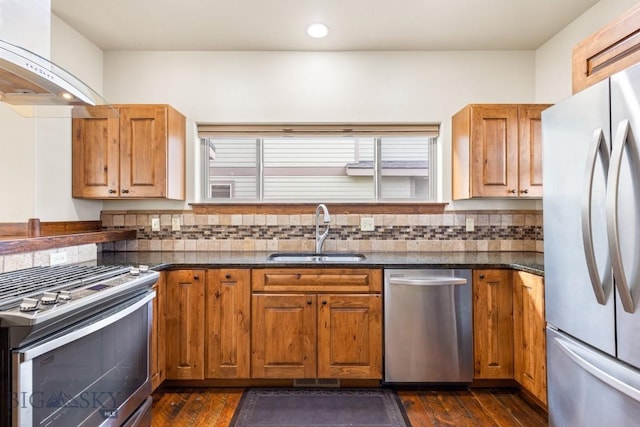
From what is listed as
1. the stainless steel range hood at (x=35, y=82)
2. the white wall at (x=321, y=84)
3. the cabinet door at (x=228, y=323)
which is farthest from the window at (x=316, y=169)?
the stainless steel range hood at (x=35, y=82)

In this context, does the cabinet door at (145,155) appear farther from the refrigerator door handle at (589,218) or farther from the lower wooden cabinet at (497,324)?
the refrigerator door handle at (589,218)

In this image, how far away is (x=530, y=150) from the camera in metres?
2.56

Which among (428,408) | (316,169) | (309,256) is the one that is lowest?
→ (428,408)

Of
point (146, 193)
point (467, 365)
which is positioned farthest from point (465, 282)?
point (146, 193)

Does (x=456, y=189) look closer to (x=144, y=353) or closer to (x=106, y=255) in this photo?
(x=144, y=353)

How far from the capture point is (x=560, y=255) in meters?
1.50

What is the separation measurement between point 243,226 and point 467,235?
1.88 m

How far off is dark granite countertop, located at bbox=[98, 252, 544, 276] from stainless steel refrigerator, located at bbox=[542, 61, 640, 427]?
0.64m

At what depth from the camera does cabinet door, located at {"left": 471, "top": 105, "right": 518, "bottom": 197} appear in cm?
257

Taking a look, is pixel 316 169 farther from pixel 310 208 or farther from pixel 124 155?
pixel 124 155

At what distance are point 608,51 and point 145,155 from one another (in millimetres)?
2730

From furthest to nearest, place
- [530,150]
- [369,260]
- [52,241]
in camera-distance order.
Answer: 1. [530,150]
2. [369,260]
3. [52,241]

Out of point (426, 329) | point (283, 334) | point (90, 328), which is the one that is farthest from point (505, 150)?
point (90, 328)

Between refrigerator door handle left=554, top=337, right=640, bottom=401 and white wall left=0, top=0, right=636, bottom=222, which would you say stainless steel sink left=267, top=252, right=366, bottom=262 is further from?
refrigerator door handle left=554, top=337, right=640, bottom=401
